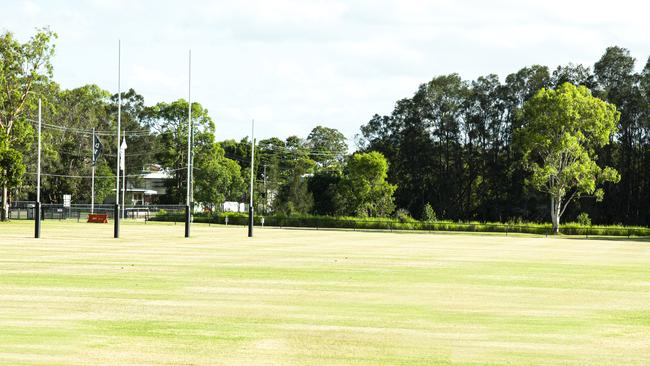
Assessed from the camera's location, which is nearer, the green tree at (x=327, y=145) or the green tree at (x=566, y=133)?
the green tree at (x=566, y=133)

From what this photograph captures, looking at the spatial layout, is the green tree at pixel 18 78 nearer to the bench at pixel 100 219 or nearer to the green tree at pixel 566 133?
the bench at pixel 100 219

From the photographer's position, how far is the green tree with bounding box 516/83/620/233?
83.8 meters

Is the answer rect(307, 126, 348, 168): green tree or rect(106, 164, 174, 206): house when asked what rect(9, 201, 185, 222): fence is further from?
rect(307, 126, 348, 168): green tree

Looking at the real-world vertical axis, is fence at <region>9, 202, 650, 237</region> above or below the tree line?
below

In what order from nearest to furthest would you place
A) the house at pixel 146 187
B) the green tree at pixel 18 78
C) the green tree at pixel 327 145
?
the green tree at pixel 18 78 < the house at pixel 146 187 < the green tree at pixel 327 145

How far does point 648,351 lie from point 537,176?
74351mm

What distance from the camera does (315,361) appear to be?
1070cm

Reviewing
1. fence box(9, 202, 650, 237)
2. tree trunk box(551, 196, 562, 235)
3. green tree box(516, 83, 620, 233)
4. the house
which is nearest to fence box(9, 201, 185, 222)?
fence box(9, 202, 650, 237)

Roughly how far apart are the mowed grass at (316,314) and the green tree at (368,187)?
227ft

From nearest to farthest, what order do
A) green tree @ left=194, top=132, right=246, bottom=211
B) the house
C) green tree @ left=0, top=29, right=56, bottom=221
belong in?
green tree @ left=0, top=29, right=56, bottom=221 → green tree @ left=194, top=132, right=246, bottom=211 → the house

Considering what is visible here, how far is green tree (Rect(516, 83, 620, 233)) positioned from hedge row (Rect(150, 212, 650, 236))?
2367mm

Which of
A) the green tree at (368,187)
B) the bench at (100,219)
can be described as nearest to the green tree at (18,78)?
the bench at (100,219)

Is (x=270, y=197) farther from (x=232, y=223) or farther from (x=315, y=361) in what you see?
(x=315, y=361)

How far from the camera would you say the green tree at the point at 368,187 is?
97.1 meters
